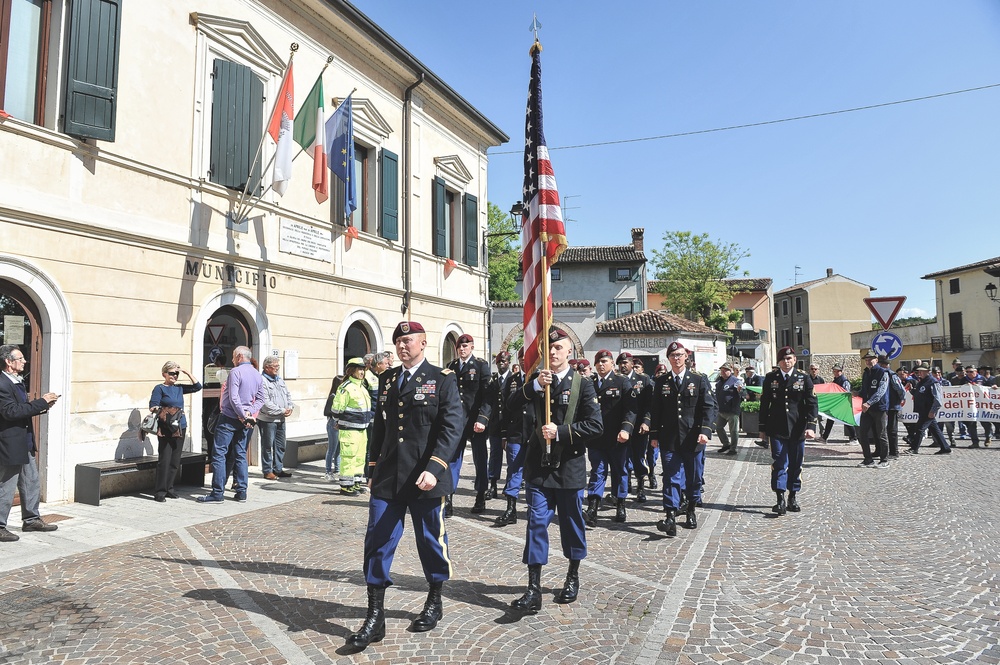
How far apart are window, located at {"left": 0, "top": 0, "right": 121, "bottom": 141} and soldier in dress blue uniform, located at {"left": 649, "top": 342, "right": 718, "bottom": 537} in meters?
7.94

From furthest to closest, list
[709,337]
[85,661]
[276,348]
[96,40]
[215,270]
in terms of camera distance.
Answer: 1. [709,337]
2. [276,348]
3. [215,270]
4. [96,40]
5. [85,661]

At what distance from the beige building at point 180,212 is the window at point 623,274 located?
32.5 metres

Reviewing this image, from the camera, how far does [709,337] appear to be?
34.4 m

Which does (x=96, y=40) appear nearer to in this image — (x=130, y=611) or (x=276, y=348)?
(x=276, y=348)

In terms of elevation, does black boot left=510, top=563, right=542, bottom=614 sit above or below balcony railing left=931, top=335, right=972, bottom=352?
below

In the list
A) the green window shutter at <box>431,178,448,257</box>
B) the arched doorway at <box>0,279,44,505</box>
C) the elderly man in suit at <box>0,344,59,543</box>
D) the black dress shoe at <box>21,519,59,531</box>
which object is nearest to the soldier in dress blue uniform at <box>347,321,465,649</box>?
the elderly man in suit at <box>0,344,59,543</box>

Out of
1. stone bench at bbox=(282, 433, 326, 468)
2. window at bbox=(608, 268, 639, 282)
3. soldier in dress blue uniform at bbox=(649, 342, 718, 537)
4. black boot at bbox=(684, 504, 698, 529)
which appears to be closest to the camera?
soldier in dress blue uniform at bbox=(649, 342, 718, 537)

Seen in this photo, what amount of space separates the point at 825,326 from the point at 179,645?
6910 cm

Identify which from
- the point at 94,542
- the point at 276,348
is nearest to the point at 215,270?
the point at 276,348

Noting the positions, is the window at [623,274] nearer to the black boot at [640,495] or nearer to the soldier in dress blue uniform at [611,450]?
the black boot at [640,495]

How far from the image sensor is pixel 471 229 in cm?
1834

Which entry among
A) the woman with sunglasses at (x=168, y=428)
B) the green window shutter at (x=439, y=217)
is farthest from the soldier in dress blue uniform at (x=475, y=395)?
the green window shutter at (x=439, y=217)

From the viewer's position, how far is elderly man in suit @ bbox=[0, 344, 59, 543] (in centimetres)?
591

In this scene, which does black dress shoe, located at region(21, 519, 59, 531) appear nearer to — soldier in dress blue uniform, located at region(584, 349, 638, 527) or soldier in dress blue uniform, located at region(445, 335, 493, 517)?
soldier in dress blue uniform, located at region(445, 335, 493, 517)
